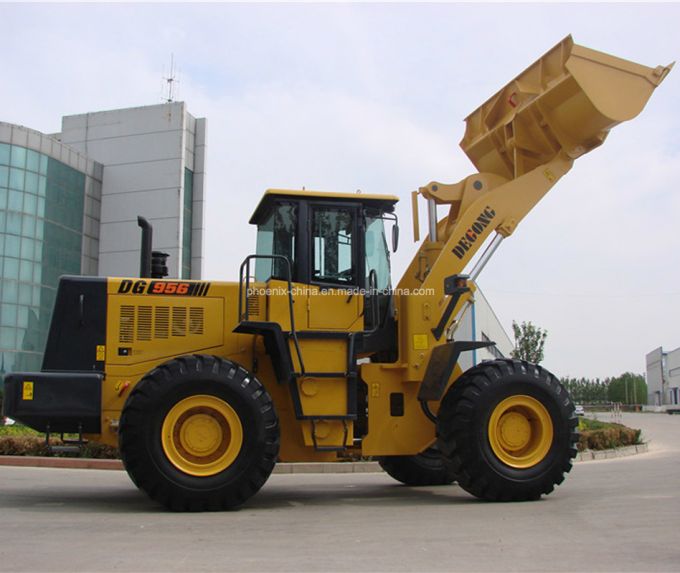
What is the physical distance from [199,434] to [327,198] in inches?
125

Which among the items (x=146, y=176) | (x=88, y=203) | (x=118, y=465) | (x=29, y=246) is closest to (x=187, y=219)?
(x=146, y=176)

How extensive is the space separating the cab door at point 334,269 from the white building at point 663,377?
11216cm

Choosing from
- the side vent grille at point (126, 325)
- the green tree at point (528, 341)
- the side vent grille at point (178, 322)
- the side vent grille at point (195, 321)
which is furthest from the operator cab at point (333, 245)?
the green tree at point (528, 341)

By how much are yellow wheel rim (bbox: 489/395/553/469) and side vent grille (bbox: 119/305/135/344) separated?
426 centimetres

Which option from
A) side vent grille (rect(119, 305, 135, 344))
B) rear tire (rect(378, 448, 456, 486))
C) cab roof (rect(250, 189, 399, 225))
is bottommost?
rear tire (rect(378, 448, 456, 486))

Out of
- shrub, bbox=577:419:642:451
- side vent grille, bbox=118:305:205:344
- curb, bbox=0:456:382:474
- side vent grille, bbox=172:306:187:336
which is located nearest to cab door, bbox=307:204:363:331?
side vent grille, bbox=118:305:205:344

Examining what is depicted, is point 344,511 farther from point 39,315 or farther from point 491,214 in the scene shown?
point 39,315

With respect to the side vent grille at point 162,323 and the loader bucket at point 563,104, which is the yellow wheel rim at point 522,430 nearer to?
the loader bucket at point 563,104

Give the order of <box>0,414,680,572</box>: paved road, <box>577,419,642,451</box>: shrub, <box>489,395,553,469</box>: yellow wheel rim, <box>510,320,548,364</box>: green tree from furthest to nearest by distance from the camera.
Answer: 1. <box>510,320,548,364</box>: green tree
2. <box>577,419,642,451</box>: shrub
3. <box>489,395,553,469</box>: yellow wheel rim
4. <box>0,414,680,572</box>: paved road

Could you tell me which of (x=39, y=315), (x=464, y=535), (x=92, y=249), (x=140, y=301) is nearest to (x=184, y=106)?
(x=92, y=249)

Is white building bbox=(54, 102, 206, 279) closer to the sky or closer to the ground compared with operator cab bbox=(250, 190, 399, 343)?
closer to the sky

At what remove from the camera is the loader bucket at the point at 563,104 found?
9.34m

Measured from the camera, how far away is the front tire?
8086 millimetres

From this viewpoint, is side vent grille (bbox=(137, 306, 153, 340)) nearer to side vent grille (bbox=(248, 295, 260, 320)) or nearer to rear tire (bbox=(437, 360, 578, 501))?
side vent grille (bbox=(248, 295, 260, 320))
